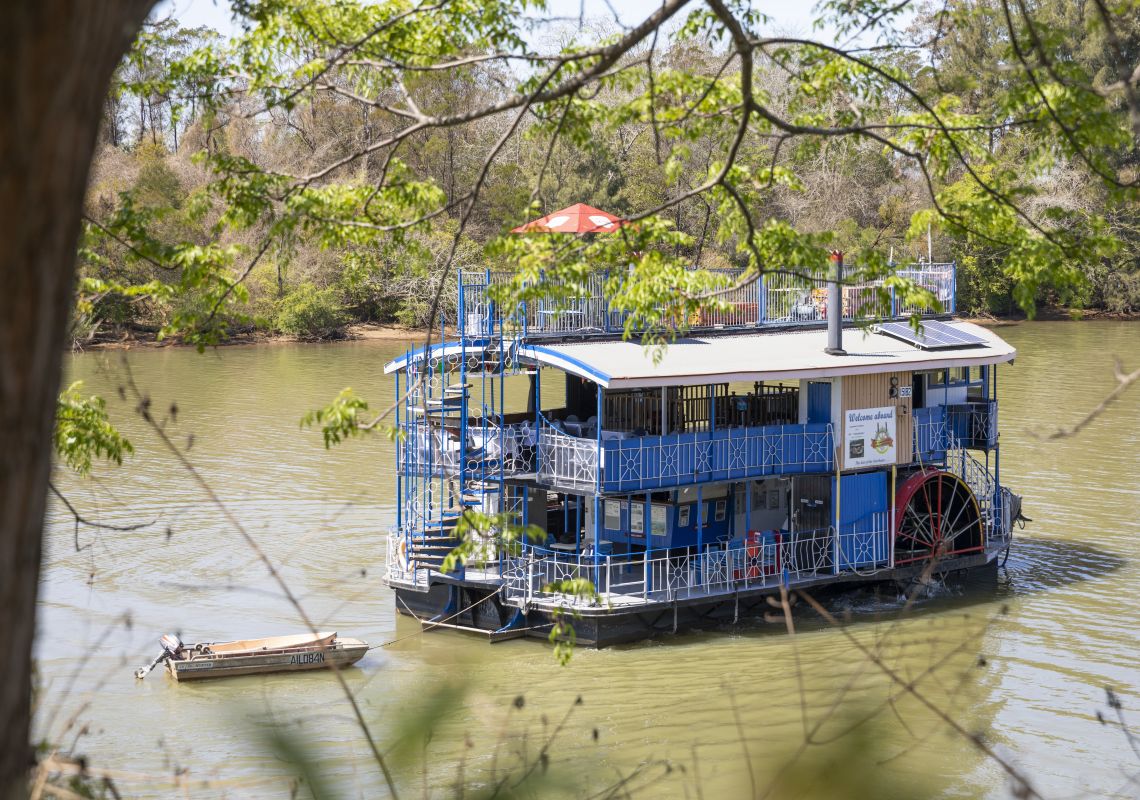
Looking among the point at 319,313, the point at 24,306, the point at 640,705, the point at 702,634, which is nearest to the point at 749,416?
the point at 702,634

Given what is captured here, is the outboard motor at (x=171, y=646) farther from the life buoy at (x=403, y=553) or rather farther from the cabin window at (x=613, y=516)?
the cabin window at (x=613, y=516)

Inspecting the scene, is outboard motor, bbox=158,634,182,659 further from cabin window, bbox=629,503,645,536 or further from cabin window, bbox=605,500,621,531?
cabin window, bbox=629,503,645,536

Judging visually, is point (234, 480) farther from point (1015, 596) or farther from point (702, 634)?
point (1015, 596)

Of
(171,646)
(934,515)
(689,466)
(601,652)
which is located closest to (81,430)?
(171,646)

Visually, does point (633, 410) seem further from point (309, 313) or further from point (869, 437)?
point (309, 313)

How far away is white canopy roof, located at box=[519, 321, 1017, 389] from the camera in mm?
17469

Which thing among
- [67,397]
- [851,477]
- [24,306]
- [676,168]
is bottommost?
[851,477]

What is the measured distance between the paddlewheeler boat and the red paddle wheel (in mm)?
46

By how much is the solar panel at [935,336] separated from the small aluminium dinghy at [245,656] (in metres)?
9.84

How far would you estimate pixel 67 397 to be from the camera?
38.7 feet

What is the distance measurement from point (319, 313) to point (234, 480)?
3073 centimetres

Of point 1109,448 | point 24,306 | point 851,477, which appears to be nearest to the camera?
point 24,306

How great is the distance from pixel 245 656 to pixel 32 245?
49.0 ft

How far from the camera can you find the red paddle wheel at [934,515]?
20656 mm
